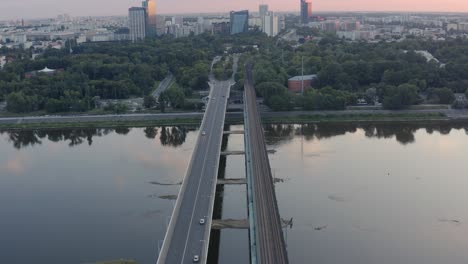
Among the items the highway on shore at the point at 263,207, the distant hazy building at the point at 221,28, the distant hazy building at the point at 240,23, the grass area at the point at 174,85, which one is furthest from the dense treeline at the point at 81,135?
the distant hazy building at the point at 240,23

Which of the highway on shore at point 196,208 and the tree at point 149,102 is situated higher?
the tree at point 149,102

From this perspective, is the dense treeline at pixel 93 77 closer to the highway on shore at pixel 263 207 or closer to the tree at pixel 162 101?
the tree at pixel 162 101

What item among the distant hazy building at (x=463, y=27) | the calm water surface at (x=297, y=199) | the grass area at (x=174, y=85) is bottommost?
the calm water surface at (x=297, y=199)

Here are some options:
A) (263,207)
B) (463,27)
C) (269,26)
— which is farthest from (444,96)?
(269,26)

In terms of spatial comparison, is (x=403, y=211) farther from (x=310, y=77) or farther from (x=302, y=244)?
(x=310, y=77)

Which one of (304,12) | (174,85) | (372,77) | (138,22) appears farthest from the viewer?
(304,12)

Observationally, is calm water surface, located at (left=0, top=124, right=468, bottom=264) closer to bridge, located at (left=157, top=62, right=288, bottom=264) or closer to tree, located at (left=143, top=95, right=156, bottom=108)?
bridge, located at (left=157, top=62, right=288, bottom=264)

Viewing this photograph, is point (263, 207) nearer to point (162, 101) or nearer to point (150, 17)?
point (162, 101)

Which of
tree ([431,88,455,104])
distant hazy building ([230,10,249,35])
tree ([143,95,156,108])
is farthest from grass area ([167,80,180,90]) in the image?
distant hazy building ([230,10,249,35])
